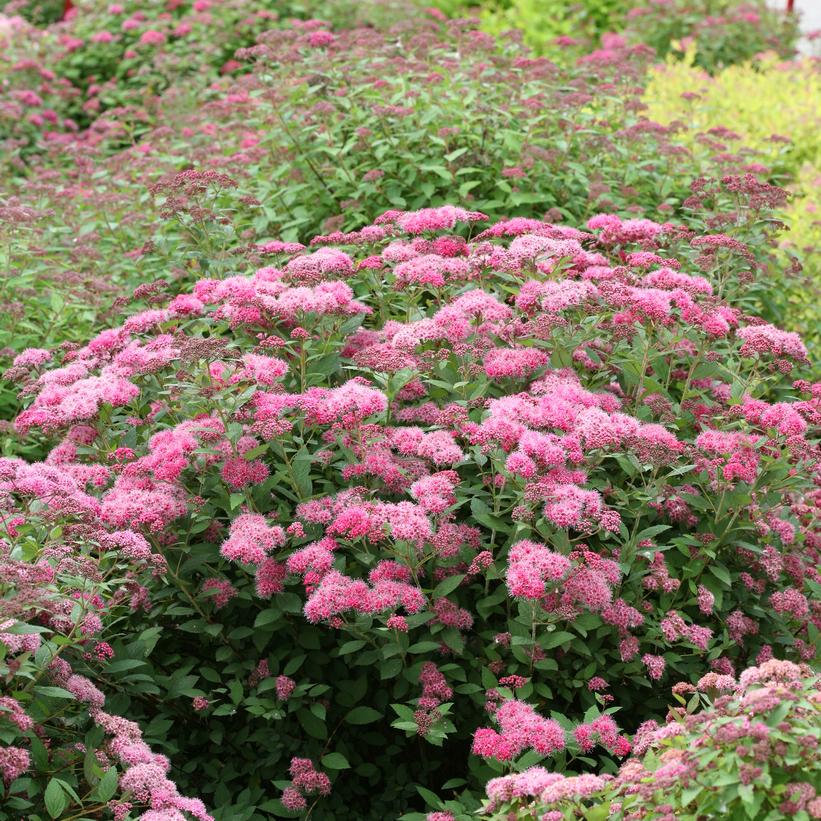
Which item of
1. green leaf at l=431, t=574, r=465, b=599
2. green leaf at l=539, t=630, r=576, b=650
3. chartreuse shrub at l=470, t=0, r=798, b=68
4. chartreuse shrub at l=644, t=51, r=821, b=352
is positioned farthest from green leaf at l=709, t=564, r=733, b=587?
chartreuse shrub at l=470, t=0, r=798, b=68

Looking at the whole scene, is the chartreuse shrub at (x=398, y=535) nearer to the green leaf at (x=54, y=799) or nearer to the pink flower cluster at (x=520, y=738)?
the pink flower cluster at (x=520, y=738)

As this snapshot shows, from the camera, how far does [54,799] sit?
2.50 m

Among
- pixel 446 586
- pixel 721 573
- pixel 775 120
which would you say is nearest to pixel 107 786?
pixel 446 586

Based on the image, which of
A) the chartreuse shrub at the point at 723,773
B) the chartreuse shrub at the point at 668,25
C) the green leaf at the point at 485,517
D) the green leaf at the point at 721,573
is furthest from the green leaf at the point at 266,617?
the chartreuse shrub at the point at 668,25

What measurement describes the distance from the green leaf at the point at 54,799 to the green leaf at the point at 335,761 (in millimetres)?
824

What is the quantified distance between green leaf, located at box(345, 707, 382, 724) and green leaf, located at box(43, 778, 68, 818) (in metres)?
0.91

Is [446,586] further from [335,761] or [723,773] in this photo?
[723,773]

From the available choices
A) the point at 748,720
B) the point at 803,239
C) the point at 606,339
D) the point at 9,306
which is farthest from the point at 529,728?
the point at 803,239

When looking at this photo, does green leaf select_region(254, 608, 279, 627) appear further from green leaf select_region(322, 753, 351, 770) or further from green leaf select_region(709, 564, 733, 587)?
green leaf select_region(709, 564, 733, 587)

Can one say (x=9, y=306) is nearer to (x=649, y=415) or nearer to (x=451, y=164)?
(x=451, y=164)

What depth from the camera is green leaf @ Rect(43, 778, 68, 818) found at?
2.49 metres

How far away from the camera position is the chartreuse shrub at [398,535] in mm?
2945

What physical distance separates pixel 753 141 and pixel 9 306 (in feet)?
15.9

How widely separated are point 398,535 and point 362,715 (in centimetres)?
60
